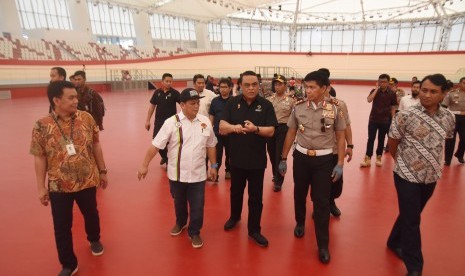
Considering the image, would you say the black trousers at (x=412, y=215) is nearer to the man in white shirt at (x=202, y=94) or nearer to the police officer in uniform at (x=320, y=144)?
the police officer in uniform at (x=320, y=144)

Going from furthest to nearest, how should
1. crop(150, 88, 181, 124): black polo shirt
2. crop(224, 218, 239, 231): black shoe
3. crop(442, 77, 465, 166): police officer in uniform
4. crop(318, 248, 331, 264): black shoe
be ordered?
crop(442, 77, 465, 166): police officer in uniform, crop(150, 88, 181, 124): black polo shirt, crop(224, 218, 239, 231): black shoe, crop(318, 248, 331, 264): black shoe

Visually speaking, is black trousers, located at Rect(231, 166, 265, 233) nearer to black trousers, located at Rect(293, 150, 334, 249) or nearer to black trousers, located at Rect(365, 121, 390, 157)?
black trousers, located at Rect(293, 150, 334, 249)

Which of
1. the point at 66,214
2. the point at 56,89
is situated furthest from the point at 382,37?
the point at 66,214

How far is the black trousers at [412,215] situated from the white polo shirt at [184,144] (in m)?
1.72

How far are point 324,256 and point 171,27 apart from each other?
3380 cm

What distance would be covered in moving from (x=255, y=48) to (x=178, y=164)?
36.9 metres

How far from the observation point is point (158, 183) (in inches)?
182

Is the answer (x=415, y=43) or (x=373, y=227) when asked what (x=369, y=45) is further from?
(x=373, y=227)

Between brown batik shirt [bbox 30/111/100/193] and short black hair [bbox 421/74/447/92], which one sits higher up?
short black hair [bbox 421/74/447/92]

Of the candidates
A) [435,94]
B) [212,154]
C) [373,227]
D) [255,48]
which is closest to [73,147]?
[212,154]

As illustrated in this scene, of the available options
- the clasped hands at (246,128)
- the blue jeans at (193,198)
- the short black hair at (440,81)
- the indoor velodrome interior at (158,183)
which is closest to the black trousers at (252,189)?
the indoor velodrome interior at (158,183)

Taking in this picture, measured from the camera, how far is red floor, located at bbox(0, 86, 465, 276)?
2.65 metres

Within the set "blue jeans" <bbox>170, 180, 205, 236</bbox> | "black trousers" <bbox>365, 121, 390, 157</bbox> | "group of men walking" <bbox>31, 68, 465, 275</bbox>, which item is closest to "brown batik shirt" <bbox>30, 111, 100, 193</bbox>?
"group of men walking" <bbox>31, 68, 465, 275</bbox>

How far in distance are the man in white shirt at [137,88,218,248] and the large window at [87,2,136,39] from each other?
28473 millimetres
